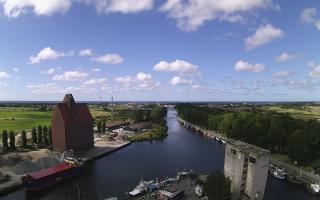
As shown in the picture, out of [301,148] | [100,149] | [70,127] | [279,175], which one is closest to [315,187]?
[279,175]

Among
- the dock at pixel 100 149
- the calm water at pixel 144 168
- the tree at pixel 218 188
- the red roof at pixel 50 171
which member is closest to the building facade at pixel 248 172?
the tree at pixel 218 188

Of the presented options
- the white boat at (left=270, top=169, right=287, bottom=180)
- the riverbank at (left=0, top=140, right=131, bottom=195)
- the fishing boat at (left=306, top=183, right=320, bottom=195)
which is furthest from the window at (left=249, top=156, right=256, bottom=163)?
the riverbank at (left=0, top=140, right=131, bottom=195)

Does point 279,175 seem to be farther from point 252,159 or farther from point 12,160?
point 12,160

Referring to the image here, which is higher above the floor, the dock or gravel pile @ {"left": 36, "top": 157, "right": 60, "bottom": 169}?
gravel pile @ {"left": 36, "top": 157, "right": 60, "bottom": 169}

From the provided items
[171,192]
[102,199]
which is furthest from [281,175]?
[102,199]

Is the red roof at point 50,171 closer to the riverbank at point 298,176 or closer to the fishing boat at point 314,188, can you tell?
the riverbank at point 298,176

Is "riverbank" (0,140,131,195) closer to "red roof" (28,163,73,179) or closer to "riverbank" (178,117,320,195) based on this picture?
"red roof" (28,163,73,179)
